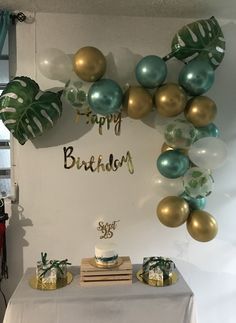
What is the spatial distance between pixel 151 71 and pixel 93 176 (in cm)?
71

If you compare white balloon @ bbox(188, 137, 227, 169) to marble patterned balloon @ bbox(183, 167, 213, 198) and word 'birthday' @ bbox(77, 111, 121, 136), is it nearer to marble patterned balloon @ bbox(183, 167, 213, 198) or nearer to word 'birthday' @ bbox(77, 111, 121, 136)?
marble patterned balloon @ bbox(183, 167, 213, 198)

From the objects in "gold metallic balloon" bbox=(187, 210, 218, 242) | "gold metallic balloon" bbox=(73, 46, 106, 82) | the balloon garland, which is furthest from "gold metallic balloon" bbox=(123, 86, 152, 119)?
"gold metallic balloon" bbox=(187, 210, 218, 242)

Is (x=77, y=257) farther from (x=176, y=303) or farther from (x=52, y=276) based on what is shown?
(x=176, y=303)

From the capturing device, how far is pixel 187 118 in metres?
1.76

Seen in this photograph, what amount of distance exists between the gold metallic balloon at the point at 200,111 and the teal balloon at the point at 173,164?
192mm

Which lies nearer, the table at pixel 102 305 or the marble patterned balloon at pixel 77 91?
the table at pixel 102 305

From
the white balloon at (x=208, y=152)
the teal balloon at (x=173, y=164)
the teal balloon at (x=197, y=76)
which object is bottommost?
the teal balloon at (x=173, y=164)

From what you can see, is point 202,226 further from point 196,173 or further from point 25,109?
point 25,109

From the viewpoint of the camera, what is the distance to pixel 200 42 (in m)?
1.68

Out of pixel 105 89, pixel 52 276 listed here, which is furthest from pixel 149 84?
pixel 52 276

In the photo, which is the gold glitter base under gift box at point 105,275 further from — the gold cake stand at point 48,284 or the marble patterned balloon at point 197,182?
the marble patterned balloon at point 197,182

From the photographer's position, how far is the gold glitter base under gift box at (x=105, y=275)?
1570 mm

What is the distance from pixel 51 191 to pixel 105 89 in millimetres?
707

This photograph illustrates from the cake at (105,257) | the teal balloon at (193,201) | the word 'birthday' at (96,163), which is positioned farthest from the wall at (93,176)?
the cake at (105,257)
